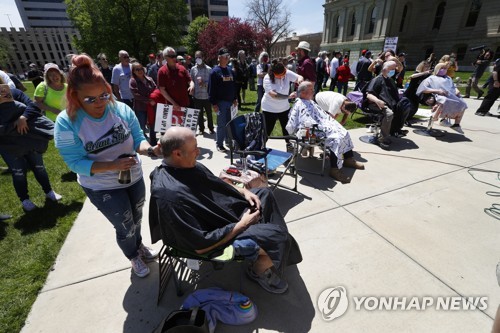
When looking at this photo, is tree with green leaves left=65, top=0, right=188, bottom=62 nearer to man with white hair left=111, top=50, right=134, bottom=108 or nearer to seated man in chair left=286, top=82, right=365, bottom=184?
man with white hair left=111, top=50, right=134, bottom=108

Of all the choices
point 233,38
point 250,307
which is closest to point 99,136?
point 250,307

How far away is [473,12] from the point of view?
2859 centimetres

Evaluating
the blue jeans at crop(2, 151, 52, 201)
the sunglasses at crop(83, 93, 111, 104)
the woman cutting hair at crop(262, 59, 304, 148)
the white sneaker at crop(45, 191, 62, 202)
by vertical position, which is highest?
the sunglasses at crop(83, 93, 111, 104)

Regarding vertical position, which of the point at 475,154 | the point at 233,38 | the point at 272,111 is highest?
the point at 233,38

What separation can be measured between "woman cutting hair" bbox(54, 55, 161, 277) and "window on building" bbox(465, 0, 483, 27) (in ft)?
134

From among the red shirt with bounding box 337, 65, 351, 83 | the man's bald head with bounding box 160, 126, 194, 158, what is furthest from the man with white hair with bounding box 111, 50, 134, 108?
the red shirt with bounding box 337, 65, 351, 83

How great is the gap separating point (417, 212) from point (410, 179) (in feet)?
3.45

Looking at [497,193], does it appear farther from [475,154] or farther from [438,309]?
[438,309]

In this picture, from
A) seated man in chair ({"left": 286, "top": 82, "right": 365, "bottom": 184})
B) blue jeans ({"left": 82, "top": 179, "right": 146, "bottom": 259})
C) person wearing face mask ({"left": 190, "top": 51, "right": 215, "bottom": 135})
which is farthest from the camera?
person wearing face mask ({"left": 190, "top": 51, "right": 215, "bottom": 135})

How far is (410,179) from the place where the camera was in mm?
4102

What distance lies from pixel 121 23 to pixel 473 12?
130 feet

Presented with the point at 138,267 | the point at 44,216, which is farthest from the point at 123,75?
the point at 138,267

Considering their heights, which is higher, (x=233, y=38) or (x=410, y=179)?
(x=233, y=38)

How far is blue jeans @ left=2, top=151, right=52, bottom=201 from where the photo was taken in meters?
3.31
